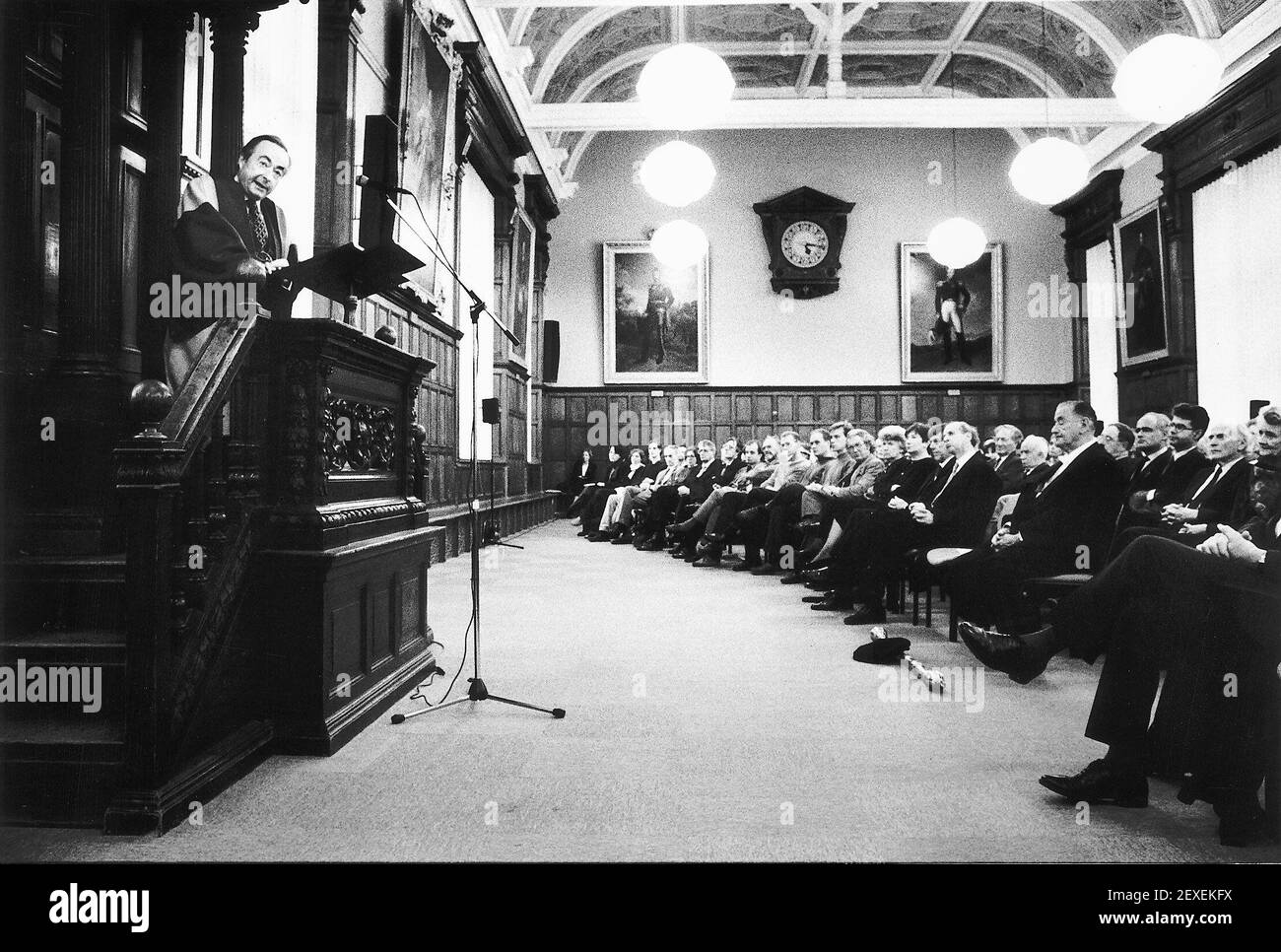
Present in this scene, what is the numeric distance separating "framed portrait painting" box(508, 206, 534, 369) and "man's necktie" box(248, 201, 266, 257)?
25.6ft

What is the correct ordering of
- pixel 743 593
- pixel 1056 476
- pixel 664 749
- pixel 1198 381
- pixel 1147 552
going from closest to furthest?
pixel 1147 552 < pixel 664 749 < pixel 1056 476 < pixel 743 593 < pixel 1198 381

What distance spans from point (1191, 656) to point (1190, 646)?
0.08 ft

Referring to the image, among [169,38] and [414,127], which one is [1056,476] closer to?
[169,38]

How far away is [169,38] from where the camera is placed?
341 centimetres

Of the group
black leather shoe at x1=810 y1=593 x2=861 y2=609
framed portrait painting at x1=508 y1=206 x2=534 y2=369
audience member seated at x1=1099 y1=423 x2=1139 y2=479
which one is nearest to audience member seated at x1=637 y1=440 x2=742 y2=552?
framed portrait painting at x1=508 y1=206 x2=534 y2=369

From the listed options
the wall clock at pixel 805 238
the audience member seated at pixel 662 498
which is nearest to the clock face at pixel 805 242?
the wall clock at pixel 805 238

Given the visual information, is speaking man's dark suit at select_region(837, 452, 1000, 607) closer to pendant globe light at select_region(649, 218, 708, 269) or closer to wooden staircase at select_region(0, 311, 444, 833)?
wooden staircase at select_region(0, 311, 444, 833)

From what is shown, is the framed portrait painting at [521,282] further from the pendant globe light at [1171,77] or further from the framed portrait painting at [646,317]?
the pendant globe light at [1171,77]

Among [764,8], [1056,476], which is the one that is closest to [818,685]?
[1056,476]

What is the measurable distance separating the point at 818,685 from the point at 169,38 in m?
3.54

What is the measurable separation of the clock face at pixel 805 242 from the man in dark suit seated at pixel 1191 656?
12.3 m

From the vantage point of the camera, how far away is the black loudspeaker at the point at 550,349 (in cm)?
1380

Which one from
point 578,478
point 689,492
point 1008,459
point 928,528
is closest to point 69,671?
point 928,528

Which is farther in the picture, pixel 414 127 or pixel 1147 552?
pixel 414 127
